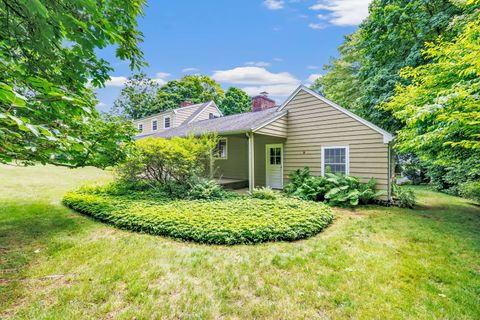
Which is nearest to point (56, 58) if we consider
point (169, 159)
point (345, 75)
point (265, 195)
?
point (169, 159)

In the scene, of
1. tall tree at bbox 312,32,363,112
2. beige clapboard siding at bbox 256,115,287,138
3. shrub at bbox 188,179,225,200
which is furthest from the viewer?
tall tree at bbox 312,32,363,112

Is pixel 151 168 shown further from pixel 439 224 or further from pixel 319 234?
pixel 439 224

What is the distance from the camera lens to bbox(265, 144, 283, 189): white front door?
1025 centimetres

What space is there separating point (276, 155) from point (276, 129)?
1621mm

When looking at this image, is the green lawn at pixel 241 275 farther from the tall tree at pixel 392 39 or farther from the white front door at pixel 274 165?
the tall tree at pixel 392 39

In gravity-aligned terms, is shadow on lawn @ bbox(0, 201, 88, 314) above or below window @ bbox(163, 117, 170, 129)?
below

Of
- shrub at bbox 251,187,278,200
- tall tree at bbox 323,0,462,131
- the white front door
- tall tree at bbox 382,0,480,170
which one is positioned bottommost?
shrub at bbox 251,187,278,200

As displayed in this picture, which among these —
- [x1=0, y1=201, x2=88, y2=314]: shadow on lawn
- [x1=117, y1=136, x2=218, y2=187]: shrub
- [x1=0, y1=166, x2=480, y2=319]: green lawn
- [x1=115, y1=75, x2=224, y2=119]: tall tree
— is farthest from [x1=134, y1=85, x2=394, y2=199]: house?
[x1=115, y1=75, x2=224, y2=119]: tall tree

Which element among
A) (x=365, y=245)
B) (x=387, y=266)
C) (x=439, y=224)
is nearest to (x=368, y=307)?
(x=387, y=266)

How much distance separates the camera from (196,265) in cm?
337

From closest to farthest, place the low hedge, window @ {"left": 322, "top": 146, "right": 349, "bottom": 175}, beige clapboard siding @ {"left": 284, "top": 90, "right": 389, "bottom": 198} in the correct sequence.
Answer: the low hedge → beige clapboard siding @ {"left": 284, "top": 90, "right": 389, "bottom": 198} → window @ {"left": 322, "top": 146, "right": 349, "bottom": 175}

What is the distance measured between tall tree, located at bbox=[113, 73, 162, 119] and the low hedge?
31.8 m

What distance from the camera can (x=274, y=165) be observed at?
34.6ft

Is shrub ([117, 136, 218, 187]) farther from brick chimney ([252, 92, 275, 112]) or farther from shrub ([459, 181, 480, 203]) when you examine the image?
shrub ([459, 181, 480, 203])
